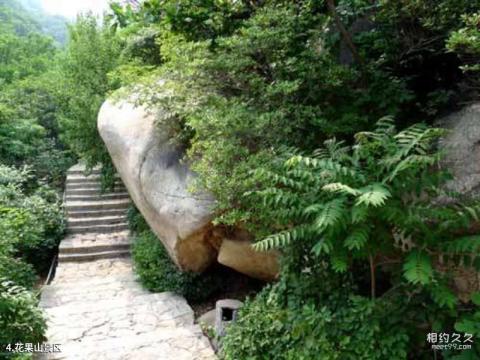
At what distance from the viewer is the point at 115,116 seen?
648cm

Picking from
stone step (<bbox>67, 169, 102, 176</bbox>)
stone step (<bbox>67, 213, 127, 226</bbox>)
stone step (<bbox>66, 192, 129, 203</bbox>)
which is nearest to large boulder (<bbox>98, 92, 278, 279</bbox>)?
stone step (<bbox>67, 213, 127, 226</bbox>)

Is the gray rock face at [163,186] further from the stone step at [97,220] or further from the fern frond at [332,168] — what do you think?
the stone step at [97,220]

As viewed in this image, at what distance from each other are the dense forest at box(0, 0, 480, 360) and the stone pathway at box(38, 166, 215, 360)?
1.56 feet

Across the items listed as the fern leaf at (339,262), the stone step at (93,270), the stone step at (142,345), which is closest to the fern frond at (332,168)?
the fern leaf at (339,262)

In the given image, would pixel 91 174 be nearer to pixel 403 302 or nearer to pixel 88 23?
pixel 88 23

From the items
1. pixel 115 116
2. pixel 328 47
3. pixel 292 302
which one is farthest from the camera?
pixel 115 116

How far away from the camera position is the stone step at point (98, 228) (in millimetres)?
9113

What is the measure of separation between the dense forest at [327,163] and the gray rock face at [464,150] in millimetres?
179

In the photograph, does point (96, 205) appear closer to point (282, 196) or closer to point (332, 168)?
point (282, 196)

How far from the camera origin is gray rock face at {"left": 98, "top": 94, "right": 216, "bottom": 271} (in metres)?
4.97

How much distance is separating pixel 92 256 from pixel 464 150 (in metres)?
7.38

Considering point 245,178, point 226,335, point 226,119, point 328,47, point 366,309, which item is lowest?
point 226,335

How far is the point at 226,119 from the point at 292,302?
1886 mm

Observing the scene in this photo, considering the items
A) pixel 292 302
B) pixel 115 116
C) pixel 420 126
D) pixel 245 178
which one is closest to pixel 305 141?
pixel 245 178
